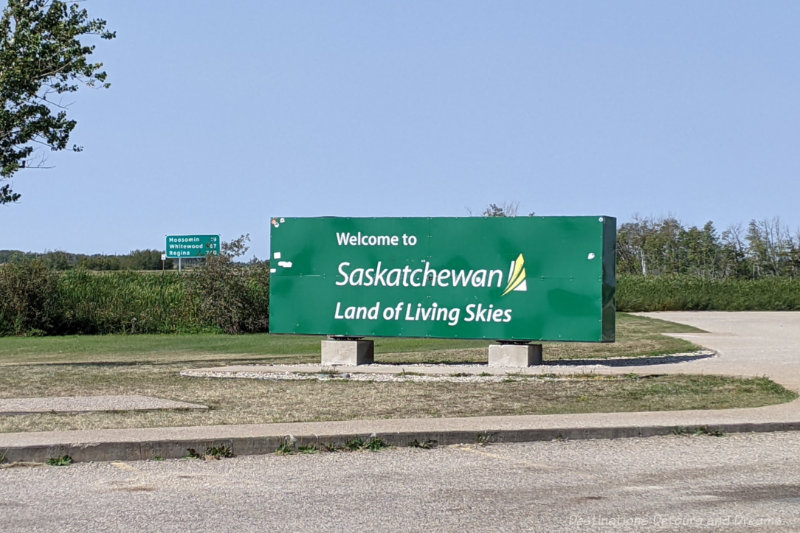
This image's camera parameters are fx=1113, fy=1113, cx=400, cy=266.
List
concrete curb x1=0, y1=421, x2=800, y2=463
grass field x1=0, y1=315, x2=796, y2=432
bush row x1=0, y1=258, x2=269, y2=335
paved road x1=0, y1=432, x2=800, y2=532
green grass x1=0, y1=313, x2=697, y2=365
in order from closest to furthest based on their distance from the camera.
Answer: paved road x1=0, y1=432, x2=800, y2=532 → concrete curb x1=0, y1=421, x2=800, y2=463 → grass field x1=0, y1=315, x2=796, y2=432 → green grass x1=0, y1=313, x2=697, y2=365 → bush row x1=0, y1=258, x2=269, y2=335

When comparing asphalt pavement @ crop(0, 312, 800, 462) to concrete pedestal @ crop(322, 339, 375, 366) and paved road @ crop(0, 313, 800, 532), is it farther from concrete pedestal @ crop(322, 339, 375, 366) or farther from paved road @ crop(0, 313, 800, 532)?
concrete pedestal @ crop(322, 339, 375, 366)

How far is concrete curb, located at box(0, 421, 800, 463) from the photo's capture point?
1034cm

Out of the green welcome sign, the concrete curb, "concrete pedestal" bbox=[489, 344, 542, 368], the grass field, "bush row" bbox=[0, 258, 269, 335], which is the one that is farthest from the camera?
"bush row" bbox=[0, 258, 269, 335]

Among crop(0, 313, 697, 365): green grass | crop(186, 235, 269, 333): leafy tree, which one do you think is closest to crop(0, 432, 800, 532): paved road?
crop(0, 313, 697, 365): green grass

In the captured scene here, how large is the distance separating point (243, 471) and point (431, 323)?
11.6m

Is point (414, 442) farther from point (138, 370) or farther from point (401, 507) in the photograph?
point (138, 370)

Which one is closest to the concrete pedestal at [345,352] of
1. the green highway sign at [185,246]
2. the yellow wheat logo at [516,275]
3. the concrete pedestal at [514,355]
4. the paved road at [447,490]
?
the concrete pedestal at [514,355]

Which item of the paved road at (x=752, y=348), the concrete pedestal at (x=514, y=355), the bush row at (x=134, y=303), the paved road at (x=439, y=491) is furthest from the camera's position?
the bush row at (x=134, y=303)

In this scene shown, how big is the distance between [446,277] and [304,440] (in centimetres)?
1060

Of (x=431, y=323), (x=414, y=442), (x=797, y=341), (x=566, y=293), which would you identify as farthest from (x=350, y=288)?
(x=797, y=341)

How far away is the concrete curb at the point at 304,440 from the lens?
10.3 m

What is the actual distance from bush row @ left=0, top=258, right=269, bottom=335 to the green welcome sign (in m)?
22.1

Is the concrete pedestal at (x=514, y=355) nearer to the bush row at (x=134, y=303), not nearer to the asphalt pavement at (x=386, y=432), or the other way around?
the asphalt pavement at (x=386, y=432)

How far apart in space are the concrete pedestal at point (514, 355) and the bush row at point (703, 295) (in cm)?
3551
